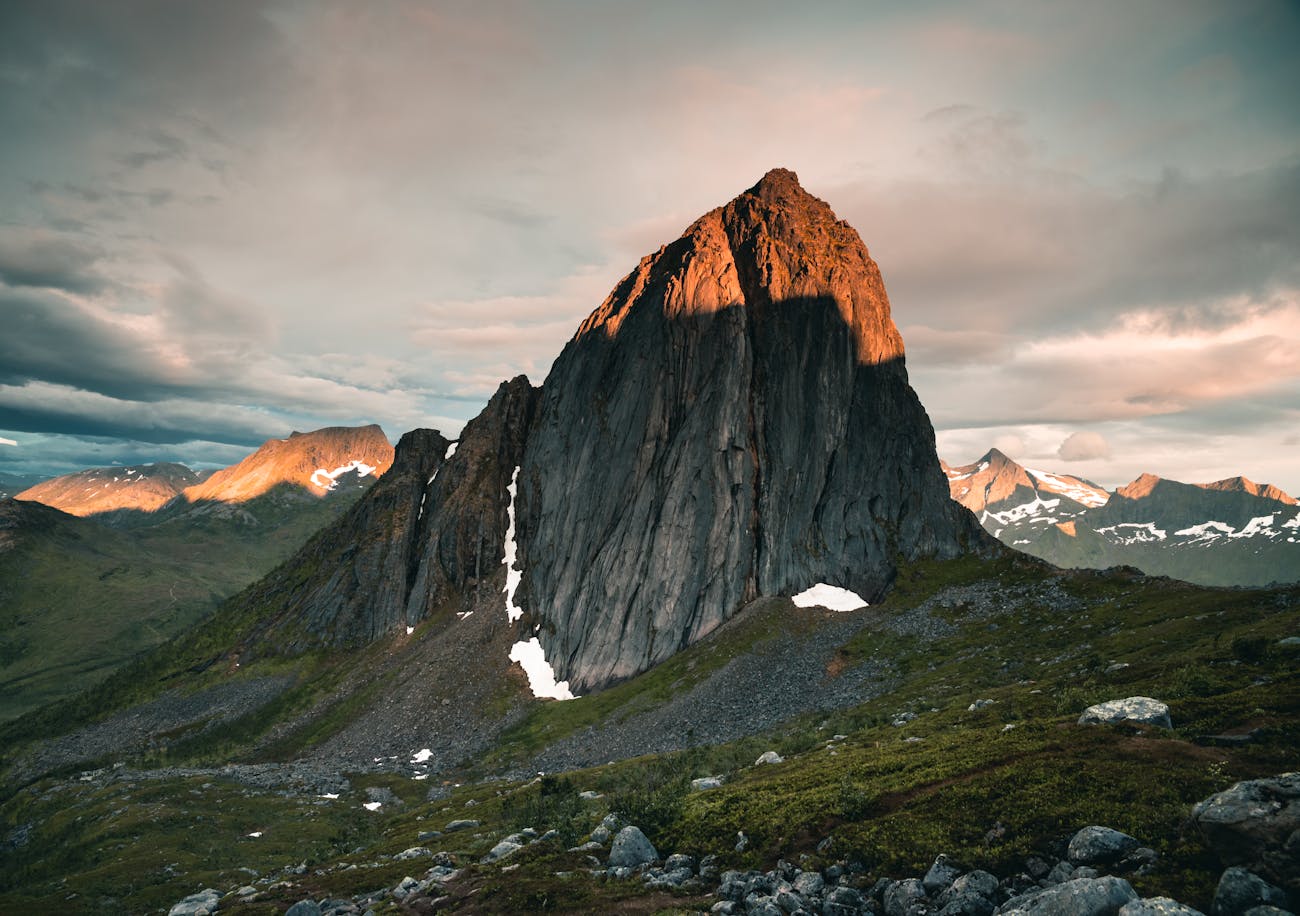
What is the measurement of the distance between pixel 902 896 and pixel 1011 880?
2.72 metres

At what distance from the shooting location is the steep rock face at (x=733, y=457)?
11069 centimetres

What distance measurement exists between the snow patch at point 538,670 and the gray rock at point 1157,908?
101 meters

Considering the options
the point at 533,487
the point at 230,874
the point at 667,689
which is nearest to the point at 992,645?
the point at 667,689

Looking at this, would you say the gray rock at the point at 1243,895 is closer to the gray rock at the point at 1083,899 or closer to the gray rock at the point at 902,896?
the gray rock at the point at 1083,899

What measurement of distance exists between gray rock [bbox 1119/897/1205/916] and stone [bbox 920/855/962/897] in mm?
5092

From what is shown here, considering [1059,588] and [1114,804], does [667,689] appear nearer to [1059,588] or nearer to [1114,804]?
[1059,588]

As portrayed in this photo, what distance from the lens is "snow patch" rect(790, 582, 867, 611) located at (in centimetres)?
10156

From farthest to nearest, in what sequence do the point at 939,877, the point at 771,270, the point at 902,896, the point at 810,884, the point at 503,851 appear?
the point at 771,270, the point at 503,851, the point at 810,884, the point at 939,877, the point at 902,896

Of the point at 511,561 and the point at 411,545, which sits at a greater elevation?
the point at 411,545

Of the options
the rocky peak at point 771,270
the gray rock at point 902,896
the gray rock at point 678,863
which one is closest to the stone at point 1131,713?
the gray rock at point 902,896

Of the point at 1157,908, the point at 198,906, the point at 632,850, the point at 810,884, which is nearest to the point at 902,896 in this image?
the point at 810,884

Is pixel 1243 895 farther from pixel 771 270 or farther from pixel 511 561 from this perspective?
pixel 511 561

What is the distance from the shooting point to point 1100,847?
Result: 1549cm

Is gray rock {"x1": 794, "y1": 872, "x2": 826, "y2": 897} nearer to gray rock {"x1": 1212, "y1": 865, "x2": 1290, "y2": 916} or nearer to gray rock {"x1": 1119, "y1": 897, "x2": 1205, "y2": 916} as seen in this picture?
gray rock {"x1": 1119, "y1": 897, "x2": 1205, "y2": 916}
